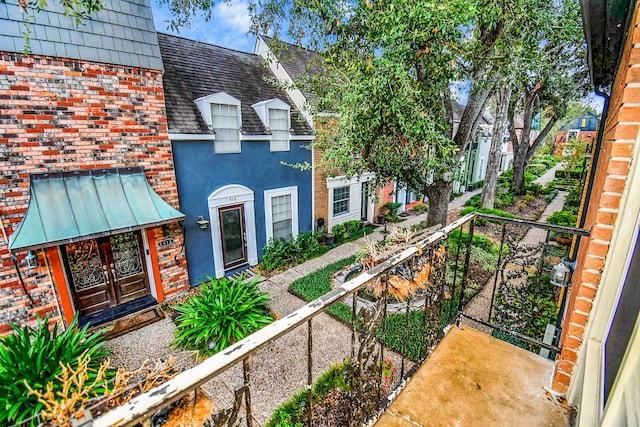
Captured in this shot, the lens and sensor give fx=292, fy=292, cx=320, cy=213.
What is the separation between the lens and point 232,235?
8.87m

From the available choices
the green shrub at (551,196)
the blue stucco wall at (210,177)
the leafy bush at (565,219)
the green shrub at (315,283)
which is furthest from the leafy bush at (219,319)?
the green shrub at (551,196)

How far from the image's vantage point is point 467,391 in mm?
2482

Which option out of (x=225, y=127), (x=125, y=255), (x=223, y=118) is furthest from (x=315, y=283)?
(x=223, y=118)

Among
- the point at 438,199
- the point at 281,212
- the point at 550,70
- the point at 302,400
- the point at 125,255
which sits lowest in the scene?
the point at 302,400

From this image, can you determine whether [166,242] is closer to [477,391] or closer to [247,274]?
[247,274]

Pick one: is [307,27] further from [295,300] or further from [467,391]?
[467,391]

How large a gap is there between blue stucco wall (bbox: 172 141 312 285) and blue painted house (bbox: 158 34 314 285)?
0.08 ft

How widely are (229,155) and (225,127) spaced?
0.77 m

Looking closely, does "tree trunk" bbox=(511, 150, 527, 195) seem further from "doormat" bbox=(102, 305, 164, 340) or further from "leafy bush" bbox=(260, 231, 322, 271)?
"doormat" bbox=(102, 305, 164, 340)

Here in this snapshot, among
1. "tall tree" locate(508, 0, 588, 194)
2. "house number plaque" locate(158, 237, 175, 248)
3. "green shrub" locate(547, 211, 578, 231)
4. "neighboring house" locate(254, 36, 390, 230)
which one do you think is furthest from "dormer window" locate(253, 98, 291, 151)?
"green shrub" locate(547, 211, 578, 231)

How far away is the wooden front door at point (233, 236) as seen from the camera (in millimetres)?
8617

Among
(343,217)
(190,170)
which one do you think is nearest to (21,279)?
(190,170)

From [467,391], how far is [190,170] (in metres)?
7.40

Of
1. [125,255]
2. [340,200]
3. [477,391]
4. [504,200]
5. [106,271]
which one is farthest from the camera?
[504,200]
